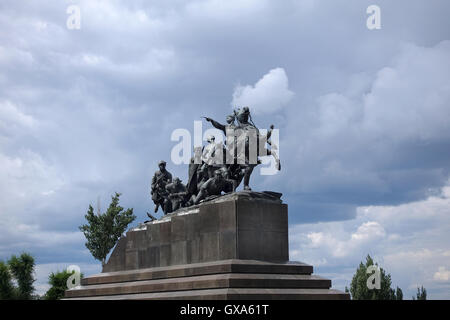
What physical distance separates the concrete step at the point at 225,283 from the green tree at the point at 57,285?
78.0 feet

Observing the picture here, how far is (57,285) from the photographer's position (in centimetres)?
4897

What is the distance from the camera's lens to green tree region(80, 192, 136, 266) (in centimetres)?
4938

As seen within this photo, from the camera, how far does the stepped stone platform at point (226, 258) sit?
21375 mm

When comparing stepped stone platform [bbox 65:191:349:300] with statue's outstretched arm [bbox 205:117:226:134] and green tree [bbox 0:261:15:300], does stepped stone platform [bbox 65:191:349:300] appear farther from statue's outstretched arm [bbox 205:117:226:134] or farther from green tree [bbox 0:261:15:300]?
green tree [bbox 0:261:15:300]

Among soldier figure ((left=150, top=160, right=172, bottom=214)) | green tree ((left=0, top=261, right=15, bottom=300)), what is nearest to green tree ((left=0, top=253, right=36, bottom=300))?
green tree ((left=0, top=261, right=15, bottom=300))

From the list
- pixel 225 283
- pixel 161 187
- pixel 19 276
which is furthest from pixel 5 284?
pixel 225 283

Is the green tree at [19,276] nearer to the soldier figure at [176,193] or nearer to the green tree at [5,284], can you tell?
the green tree at [5,284]

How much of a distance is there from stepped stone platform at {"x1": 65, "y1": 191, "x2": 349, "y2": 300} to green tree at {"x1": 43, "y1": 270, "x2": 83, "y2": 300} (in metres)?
23.4
